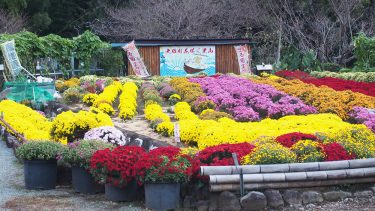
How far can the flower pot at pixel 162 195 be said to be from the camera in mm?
9297

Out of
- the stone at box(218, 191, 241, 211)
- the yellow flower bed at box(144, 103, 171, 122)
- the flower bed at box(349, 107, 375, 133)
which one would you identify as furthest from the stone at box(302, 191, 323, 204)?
the yellow flower bed at box(144, 103, 171, 122)

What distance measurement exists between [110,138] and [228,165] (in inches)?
151

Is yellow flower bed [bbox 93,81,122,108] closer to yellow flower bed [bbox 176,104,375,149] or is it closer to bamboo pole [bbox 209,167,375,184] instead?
yellow flower bed [bbox 176,104,375,149]

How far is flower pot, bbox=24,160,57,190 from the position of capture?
11266 mm

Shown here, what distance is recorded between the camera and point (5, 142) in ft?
56.5

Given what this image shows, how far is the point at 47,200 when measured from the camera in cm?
1040

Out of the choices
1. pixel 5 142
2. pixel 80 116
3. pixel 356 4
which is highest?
pixel 356 4

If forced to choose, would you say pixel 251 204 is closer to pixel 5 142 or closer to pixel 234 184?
pixel 234 184

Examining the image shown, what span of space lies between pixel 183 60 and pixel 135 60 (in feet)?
8.64

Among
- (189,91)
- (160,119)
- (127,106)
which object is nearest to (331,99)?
(160,119)

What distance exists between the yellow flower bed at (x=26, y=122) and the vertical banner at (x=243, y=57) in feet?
57.7

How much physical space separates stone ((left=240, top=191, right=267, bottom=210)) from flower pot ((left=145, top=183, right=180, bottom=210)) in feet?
3.23

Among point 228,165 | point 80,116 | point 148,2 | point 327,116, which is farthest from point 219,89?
point 148,2

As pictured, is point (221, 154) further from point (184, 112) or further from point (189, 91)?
point (189, 91)
